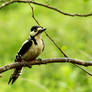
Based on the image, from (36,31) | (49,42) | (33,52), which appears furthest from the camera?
(49,42)

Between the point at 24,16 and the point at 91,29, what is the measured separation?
3215 millimetres

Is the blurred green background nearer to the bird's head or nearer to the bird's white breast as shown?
the bird's head

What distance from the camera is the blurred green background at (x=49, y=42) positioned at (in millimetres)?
9648

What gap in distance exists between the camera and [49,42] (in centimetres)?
1214

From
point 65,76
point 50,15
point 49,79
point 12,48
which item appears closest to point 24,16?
point 50,15

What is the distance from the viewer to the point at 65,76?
8.65 meters

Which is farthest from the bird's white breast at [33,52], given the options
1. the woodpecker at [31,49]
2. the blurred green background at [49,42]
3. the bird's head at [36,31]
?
the blurred green background at [49,42]

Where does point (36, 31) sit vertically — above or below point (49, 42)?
above

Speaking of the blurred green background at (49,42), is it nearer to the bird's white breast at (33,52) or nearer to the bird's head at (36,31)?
the bird's head at (36,31)

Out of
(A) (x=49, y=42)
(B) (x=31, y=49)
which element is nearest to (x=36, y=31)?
(B) (x=31, y=49)

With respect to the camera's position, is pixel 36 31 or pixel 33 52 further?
pixel 36 31

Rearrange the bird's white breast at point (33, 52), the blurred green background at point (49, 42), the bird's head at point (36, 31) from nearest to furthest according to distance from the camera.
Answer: the bird's white breast at point (33, 52) → the bird's head at point (36, 31) → the blurred green background at point (49, 42)

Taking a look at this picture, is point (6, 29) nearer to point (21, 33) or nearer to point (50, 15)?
point (21, 33)

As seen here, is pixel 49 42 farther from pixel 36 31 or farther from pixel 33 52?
pixel 33 52
